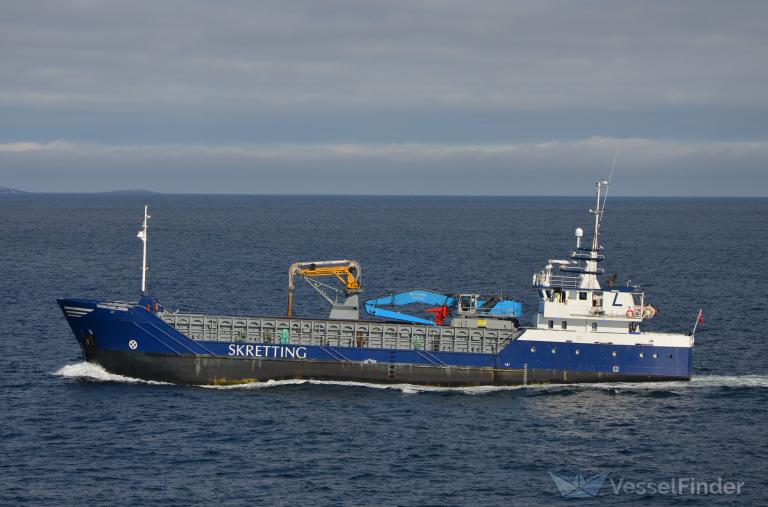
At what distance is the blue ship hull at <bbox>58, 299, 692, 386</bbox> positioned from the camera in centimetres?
6178

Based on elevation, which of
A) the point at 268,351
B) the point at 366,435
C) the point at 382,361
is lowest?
the point at 366,435

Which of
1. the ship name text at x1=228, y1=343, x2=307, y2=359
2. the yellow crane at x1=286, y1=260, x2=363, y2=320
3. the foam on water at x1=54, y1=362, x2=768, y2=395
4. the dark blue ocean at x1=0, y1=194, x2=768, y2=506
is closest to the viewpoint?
the dark blue ocean at x1=0, y1=194, x2=768, y2=506

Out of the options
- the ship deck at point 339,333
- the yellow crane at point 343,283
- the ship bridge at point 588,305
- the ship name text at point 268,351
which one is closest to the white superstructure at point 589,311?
the ship bridge at point 588,305

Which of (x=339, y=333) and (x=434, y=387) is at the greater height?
(x=339, y=333)

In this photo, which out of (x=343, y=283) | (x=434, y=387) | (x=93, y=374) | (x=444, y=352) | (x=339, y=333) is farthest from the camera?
(x=343, y=283)

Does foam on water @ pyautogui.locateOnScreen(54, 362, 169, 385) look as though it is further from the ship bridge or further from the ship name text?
the ship bridge

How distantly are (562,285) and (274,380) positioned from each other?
773 inches

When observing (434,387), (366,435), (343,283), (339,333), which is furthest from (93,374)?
(434,387)

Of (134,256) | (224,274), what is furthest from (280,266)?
(134,256)

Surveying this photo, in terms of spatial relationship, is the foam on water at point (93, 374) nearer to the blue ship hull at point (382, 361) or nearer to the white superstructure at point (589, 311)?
the blue ship hull at point (382, 361)

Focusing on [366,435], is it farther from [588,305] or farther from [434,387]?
[588,305]

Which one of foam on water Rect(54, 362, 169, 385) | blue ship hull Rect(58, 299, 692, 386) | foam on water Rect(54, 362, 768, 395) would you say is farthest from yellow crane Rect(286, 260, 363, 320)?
foam on water Rect(54, 362, 169, 385)

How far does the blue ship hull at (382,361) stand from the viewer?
6178cm

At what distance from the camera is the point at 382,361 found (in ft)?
203
